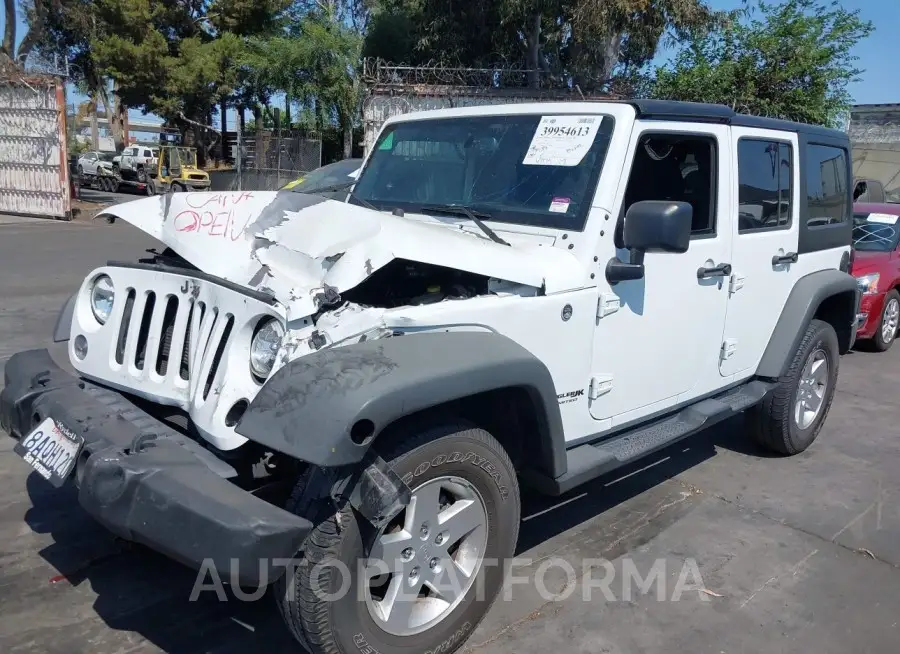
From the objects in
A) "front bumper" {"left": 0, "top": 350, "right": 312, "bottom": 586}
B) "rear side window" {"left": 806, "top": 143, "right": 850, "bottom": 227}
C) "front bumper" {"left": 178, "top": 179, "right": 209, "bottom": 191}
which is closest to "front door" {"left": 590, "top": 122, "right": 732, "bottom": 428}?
"rear side window" {"left": 806, "top": 143, "right": 850, "bottom": 227}

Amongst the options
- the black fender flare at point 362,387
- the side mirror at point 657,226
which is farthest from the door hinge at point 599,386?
the black fender flare at point 362,387

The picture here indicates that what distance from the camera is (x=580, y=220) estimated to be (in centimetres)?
339

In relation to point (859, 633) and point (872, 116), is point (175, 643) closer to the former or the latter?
point (859, 633)

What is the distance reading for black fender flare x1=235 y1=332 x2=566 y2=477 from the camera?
2281mm

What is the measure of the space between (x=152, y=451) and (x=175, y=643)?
91 centimetres

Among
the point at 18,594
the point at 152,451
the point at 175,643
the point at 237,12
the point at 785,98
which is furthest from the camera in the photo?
the point at 237,12

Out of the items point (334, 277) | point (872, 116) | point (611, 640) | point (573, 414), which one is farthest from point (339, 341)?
point (872, 116)

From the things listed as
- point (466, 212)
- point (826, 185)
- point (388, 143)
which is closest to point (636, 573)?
point (466, 212)

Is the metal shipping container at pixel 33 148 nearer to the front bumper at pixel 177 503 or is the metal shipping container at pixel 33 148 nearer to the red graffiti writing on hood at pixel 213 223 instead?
the red graffiti writing on hood at pixel 213 223

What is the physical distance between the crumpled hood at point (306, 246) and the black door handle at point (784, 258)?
1905 millimetres

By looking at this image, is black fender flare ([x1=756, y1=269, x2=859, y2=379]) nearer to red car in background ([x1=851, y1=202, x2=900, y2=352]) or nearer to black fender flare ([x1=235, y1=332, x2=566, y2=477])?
black fender flare ([x1=235, y1=332, x2=566, y2=477])

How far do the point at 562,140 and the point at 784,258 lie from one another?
1865 millimetres

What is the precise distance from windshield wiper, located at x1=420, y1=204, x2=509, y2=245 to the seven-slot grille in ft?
4.14

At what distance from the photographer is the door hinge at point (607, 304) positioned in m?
3.37
